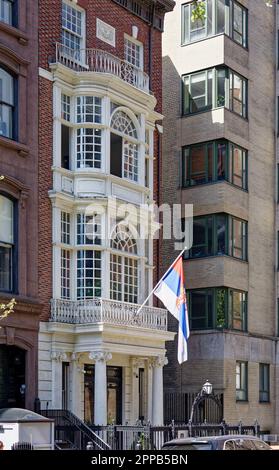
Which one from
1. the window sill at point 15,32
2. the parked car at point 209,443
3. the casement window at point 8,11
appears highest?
the casement window at point 8,11

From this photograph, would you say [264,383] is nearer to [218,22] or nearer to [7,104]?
[218,22]

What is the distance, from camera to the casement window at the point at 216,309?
33.8 meters

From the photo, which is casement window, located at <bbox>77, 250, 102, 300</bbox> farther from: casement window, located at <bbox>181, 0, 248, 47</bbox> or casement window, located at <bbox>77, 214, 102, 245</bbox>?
casement window, located at <bbox>181, 0, 248, 47</bbox>

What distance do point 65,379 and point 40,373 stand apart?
1785 mm

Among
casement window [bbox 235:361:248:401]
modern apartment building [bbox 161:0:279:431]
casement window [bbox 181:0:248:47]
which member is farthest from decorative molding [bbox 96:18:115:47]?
A: casement window [bbox 235:361:248:401]

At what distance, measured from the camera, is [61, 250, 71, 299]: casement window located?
87.4 ft

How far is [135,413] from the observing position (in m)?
29.0

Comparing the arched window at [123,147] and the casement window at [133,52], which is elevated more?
the casement window at [133,52]

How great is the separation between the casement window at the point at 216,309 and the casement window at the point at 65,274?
888 centimetres

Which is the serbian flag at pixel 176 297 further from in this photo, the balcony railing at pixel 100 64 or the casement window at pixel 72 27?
the casement window at pixel 72 27

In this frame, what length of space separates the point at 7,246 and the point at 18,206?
1269 millimetres

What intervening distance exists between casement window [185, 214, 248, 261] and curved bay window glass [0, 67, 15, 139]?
12.2 metres

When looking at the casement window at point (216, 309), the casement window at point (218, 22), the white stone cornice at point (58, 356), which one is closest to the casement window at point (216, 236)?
the casement window at point (216, 309)
